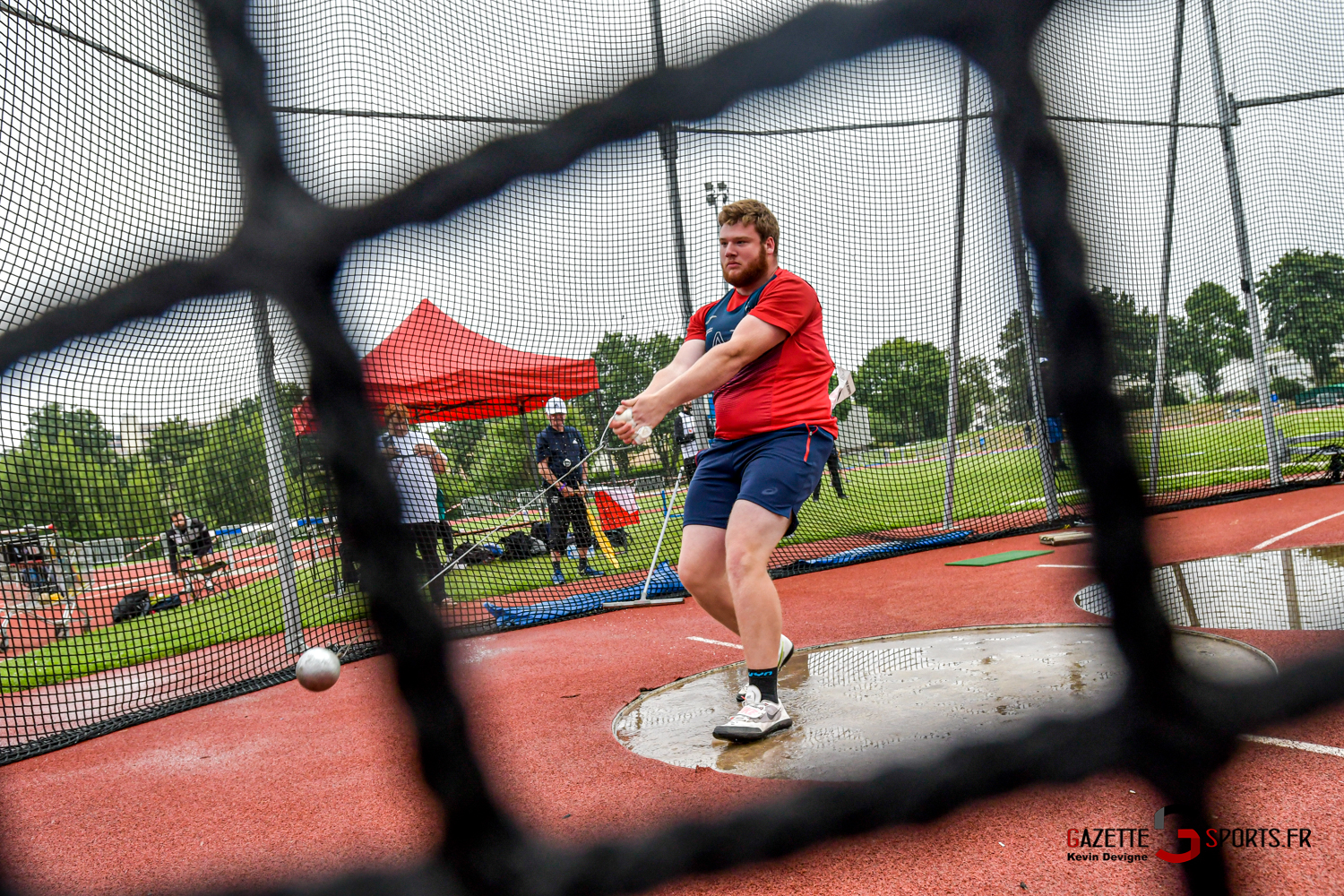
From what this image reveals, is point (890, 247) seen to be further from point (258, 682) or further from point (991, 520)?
point (258, 682)

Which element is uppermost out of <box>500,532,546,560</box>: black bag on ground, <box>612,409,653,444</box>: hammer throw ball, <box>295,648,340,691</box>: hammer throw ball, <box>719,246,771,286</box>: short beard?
<box>719,246,771,286</box>: short beard

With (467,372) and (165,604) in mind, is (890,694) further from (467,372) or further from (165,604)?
(165,604)

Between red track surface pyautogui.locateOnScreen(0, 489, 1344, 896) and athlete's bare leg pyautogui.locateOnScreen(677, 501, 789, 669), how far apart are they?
18.1 inches

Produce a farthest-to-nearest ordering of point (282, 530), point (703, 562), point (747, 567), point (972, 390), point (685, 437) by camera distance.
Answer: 1. point (972, 390)
2. point (685, 437)
3. point (282, 530)
4. point (703, 562)
5. point (747, 567)

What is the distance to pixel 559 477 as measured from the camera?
268 inches

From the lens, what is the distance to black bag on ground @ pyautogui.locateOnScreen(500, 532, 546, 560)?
7.15 metres

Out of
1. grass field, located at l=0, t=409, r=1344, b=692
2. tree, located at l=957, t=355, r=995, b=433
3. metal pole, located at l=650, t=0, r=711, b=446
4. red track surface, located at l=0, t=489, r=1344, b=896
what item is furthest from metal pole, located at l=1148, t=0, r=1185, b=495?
tree, located at l=957, t=355, r=995, b=433

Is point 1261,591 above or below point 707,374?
below

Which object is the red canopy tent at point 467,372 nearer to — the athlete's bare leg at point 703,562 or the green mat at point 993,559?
the athlete's bare leg at point 703,562

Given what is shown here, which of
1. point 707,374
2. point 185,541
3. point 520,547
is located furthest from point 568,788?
point 520,547

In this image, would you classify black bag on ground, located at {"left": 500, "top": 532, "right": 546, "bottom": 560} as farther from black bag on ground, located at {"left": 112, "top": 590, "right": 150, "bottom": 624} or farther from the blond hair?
the blond hair

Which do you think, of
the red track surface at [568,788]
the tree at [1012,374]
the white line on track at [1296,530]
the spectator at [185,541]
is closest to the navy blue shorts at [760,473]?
the red track surface at [568,788]

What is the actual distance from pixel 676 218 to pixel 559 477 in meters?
2.61

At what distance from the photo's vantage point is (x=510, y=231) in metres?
1.55
